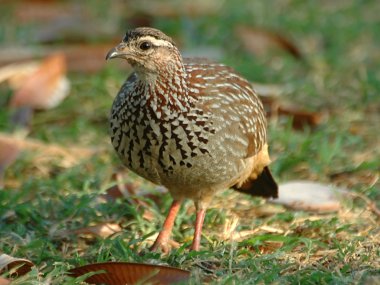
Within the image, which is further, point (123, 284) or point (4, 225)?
point (4, 225)

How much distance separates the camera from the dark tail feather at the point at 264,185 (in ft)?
18.1

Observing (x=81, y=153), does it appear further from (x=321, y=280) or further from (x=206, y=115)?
(x=321, y=280)

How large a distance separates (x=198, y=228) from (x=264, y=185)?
64cm

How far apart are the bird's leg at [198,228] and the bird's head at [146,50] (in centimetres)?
87

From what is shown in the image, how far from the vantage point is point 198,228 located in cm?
507

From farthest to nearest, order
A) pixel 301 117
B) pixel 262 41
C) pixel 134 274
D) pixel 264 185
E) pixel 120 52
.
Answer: pixel 262 41
pixel 301 117
pixel 264 185
pixel 120 52
pixel 134 274

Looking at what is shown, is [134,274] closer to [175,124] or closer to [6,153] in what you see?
[175,124]

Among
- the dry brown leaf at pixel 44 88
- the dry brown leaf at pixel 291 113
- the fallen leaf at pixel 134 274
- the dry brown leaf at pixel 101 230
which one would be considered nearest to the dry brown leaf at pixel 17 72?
the dry brown leaf at pixel 44 88

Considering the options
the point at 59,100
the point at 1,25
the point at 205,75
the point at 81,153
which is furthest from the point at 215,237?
the point at 1,25

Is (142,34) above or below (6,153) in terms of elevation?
above

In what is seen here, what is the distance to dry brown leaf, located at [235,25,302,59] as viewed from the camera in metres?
8.48

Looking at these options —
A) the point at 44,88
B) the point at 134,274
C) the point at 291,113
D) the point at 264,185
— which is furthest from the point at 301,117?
the point at 134,274

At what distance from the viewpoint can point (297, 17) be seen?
31.8 ft

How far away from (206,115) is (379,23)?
16.4ft
